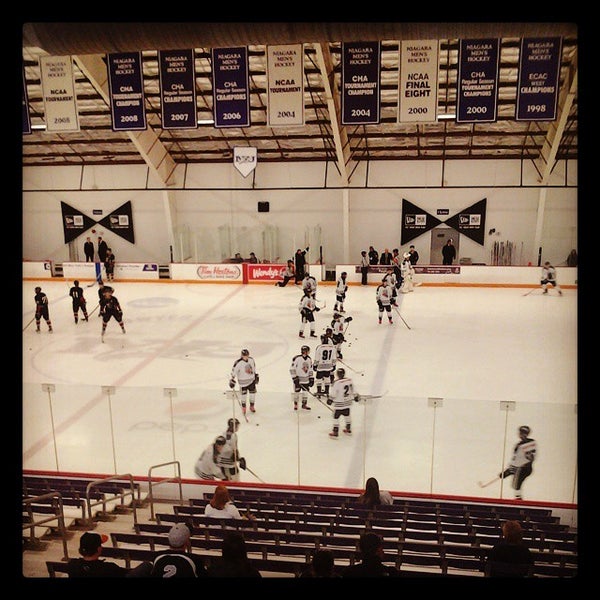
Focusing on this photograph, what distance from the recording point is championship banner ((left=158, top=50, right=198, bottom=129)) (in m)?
11.0

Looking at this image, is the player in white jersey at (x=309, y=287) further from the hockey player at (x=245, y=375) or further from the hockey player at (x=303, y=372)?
the hockey player at (x=245, y=375)

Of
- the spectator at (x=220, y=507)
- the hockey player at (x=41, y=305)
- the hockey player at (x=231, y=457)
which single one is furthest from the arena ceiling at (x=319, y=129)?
the spectator at (x=220, y=507)

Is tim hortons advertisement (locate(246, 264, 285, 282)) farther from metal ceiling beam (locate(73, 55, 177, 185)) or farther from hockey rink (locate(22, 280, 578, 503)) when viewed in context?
metal ceiling beam (locate(73, 55, 177, 185))

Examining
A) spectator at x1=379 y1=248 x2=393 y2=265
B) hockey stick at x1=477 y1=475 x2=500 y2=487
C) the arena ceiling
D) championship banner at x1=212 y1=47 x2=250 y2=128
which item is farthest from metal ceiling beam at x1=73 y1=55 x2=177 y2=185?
hockey stick at x1=477 y1=475 x2=500 y2=487

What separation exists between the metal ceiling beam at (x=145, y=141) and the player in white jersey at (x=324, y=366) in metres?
11.0

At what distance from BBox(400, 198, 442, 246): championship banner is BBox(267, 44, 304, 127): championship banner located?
43.4ft

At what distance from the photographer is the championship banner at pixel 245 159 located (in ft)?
67.7

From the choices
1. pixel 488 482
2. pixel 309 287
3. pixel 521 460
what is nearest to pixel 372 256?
pixel 309 287
